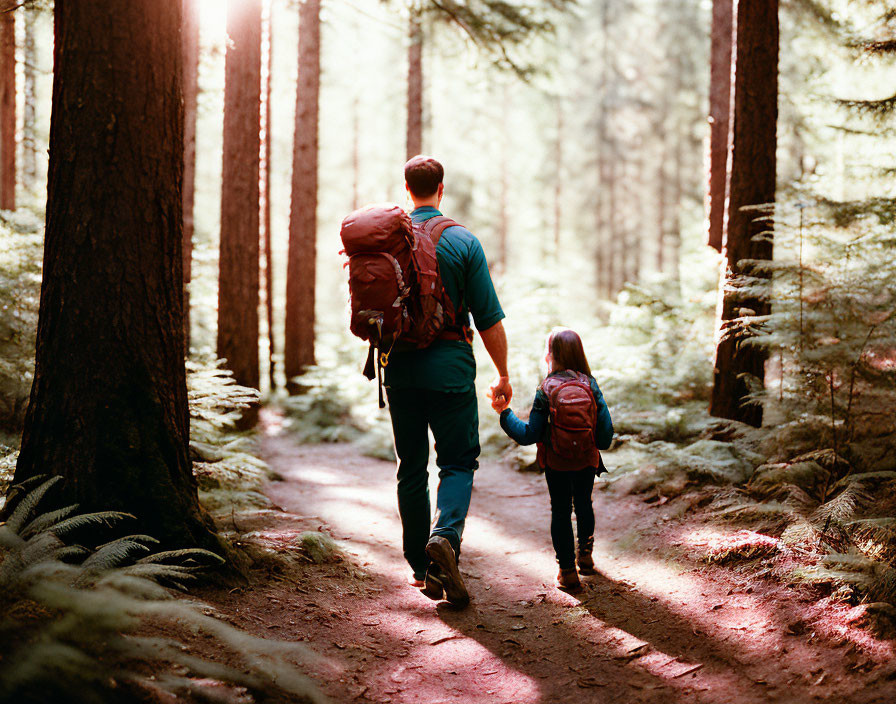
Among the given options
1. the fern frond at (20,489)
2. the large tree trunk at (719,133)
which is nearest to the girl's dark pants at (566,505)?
the fern frond at (20,489)

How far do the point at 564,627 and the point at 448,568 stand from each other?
0.74 metres

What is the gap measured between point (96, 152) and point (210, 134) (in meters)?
23.2

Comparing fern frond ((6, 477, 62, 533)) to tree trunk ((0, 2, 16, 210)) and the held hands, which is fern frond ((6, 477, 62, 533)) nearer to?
the held hands

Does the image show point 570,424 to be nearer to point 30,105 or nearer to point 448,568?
point 448,568

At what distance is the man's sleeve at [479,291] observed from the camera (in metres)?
4.25

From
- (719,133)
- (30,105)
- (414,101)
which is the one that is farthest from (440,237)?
(30,105)

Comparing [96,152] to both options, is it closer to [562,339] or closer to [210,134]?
[562,339]

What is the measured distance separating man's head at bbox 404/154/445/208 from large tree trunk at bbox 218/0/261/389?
20.6ft

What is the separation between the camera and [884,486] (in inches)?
184

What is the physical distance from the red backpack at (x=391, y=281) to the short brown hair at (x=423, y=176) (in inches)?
19.6

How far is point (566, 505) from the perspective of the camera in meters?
4.44

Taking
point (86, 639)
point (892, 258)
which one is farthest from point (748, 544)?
point (86, 639)

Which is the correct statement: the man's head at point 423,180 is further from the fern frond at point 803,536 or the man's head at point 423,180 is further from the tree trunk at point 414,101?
the tree trunk at point 414,101

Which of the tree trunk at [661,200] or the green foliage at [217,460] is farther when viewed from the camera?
the tree trunk at [661,200]
